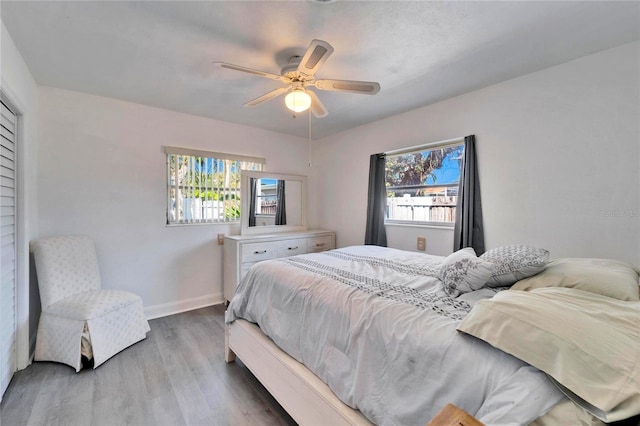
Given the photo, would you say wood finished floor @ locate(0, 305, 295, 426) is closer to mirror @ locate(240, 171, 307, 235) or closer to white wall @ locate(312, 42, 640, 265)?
mirror @ locate(240, 171, 307, 235)

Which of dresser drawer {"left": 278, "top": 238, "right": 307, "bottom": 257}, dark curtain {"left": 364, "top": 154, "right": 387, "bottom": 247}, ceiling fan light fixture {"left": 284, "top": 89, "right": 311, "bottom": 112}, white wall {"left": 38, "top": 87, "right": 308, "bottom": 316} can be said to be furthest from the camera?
dresser drawer {"left": 278, "top": 238, "right": 307, "bottom": 257}

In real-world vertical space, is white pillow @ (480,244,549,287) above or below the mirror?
below

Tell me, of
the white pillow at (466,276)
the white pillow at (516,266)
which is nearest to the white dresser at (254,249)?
the white pillow at (466,276)

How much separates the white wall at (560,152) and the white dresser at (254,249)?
1.56m

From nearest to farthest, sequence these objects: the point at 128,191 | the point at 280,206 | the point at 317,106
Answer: the point at 317,106
the point at 128,191
the point at 280,206

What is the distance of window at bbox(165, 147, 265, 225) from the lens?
3.07 meters

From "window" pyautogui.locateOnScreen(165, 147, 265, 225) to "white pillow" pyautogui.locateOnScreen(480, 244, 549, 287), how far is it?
294 cm

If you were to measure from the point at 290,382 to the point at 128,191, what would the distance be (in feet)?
8.38

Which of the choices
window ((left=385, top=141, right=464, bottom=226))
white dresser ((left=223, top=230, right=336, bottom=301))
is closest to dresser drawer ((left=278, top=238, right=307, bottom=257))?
white dresser ((left=223, top=230, right=336, bottom=301))

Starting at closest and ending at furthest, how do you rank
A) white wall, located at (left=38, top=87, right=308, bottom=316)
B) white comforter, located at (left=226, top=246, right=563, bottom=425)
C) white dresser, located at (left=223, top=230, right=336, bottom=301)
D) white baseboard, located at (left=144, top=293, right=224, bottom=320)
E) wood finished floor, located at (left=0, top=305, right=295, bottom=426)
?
white comforter, located at (left=226, top=246, right=563, bottom=425) < wood finished floor, located at (left=0, top=305, right=295, bottom=426) < white wall, located at (left=38, top=87, right=308, bottom=316) < white baseboard, located at (left=144, top=293, right=224, bottom=320) < white dresser, located at (left=223, top=230, right=336, bottom=301)

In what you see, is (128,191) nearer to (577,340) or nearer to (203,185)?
(203,185)

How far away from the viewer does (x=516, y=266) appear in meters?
1.36

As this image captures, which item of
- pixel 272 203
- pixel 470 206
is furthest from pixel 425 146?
pixel 272 203

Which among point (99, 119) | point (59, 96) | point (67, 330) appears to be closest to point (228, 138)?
point (99, 119)
